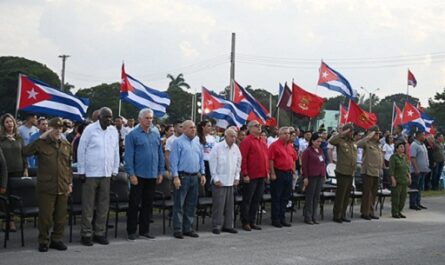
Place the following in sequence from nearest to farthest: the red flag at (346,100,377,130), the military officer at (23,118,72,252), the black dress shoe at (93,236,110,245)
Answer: the military officer at (23,118,72,252)
the black dress shoe at (93,236,110,245)
the red flag at (346,100,377,130)

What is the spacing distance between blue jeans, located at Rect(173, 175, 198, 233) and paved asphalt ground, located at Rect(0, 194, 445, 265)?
1.03 feet

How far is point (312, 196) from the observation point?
12797 mm

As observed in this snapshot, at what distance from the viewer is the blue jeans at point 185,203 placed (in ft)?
34.2

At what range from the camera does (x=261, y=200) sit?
12.4m

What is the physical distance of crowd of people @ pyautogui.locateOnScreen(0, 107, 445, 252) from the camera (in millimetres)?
8984

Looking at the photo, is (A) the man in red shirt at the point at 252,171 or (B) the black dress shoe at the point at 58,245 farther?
(A) the man in red shirt at the point at 252,171

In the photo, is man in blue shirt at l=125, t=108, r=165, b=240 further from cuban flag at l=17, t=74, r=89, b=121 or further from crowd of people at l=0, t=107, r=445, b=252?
cuban flag at l=17, t=74, r=89, b=121

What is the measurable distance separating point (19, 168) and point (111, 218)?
2549 millimetres

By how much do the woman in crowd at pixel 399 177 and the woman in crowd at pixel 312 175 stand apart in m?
2.55

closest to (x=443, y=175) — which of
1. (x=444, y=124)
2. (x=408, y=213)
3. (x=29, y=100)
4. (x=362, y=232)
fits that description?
(x=408, y=213)

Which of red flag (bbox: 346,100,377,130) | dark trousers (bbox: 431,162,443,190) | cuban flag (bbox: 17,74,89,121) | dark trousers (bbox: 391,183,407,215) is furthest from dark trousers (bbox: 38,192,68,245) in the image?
dark trousers (bbox: 431,162,443,190)

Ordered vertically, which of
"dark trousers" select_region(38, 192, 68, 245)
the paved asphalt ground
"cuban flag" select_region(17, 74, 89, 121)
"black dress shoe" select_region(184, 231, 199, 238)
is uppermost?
"cuban flag" select_region(17, 74, 89, 121)

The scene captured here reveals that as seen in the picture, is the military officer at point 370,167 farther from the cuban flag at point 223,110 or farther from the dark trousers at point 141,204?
the dark trousers at point 141,204

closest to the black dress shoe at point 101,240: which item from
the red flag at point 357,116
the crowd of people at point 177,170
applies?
the crowd of people at point 177,170
